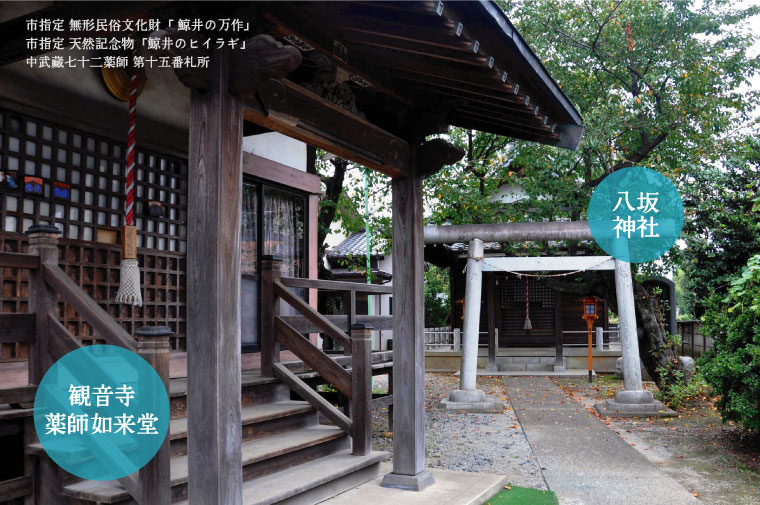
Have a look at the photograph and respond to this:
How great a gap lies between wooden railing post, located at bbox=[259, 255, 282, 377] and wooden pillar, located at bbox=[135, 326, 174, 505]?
2644 mm

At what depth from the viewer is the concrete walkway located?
245 inches

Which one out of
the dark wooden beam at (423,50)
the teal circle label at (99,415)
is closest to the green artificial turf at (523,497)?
the teal circle label at (99,415)

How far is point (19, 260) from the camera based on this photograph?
3975 mm

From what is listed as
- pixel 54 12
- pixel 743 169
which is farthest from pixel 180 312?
pixel 743 169

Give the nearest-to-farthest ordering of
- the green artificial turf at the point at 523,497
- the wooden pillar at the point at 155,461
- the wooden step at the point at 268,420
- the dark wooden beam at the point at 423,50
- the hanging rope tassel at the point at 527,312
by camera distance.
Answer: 1. the wooden pillar at the point at 155,461
2. the dark wooden beam at the point at 423,50
3. the wooden step at the point at 268,420
4. the green artificial turf at the point at 523,497
5. the hanging rope tassel at the point at 527,312

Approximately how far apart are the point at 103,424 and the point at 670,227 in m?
9.92

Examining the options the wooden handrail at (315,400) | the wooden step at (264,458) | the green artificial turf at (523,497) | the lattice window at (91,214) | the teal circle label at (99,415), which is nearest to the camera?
the teal circle label at (99,415)

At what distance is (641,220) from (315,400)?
25.6ft

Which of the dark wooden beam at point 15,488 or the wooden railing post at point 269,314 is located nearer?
the dark wooden beam at point 15,488

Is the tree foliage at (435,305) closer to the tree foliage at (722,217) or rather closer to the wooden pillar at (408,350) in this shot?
the tree foliage at (722,217)

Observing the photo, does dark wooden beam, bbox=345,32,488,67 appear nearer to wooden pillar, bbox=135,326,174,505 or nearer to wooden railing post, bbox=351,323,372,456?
wooden pillar, bbox=135,326,174,505

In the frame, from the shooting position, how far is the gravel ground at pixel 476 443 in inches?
292

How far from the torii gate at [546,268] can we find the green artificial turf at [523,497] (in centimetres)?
570

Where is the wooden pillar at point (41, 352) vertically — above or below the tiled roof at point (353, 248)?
below
